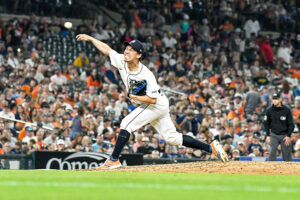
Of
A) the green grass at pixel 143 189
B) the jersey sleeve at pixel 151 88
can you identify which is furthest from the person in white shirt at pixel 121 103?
the green grass at pixel 143 189

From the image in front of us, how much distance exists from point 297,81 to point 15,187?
67.6 feet

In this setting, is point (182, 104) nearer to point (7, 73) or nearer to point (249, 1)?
point (7, 73)

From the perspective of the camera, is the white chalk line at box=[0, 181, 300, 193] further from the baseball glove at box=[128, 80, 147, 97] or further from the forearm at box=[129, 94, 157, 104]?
the baseball glove at box=[128, 80, 147, 97]

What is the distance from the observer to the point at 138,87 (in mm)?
10359

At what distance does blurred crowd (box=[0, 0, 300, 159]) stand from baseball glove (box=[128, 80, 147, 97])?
18.2ft

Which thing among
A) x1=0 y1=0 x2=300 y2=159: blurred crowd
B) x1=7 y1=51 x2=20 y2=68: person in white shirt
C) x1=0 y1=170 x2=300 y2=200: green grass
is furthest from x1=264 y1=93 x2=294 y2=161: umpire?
x1=7 y1=51 x2=20 y2=68: person in white shirt

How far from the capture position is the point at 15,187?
274 inches

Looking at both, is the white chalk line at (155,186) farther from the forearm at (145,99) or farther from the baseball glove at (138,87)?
the baseball glove at (138,87)

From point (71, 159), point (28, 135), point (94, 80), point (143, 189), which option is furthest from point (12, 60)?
point (143, 189)

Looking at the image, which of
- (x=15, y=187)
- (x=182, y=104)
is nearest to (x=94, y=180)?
(x=15, y=187)

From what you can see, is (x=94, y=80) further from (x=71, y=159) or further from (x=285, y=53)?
(x=285, y=53)

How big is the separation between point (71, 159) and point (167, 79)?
882 cm

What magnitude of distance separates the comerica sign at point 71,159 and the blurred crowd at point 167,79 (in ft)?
3.88

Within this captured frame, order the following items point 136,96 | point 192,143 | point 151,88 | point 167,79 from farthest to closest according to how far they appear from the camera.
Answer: point 167,79
point 192,143
point 151,88
point 136,96
